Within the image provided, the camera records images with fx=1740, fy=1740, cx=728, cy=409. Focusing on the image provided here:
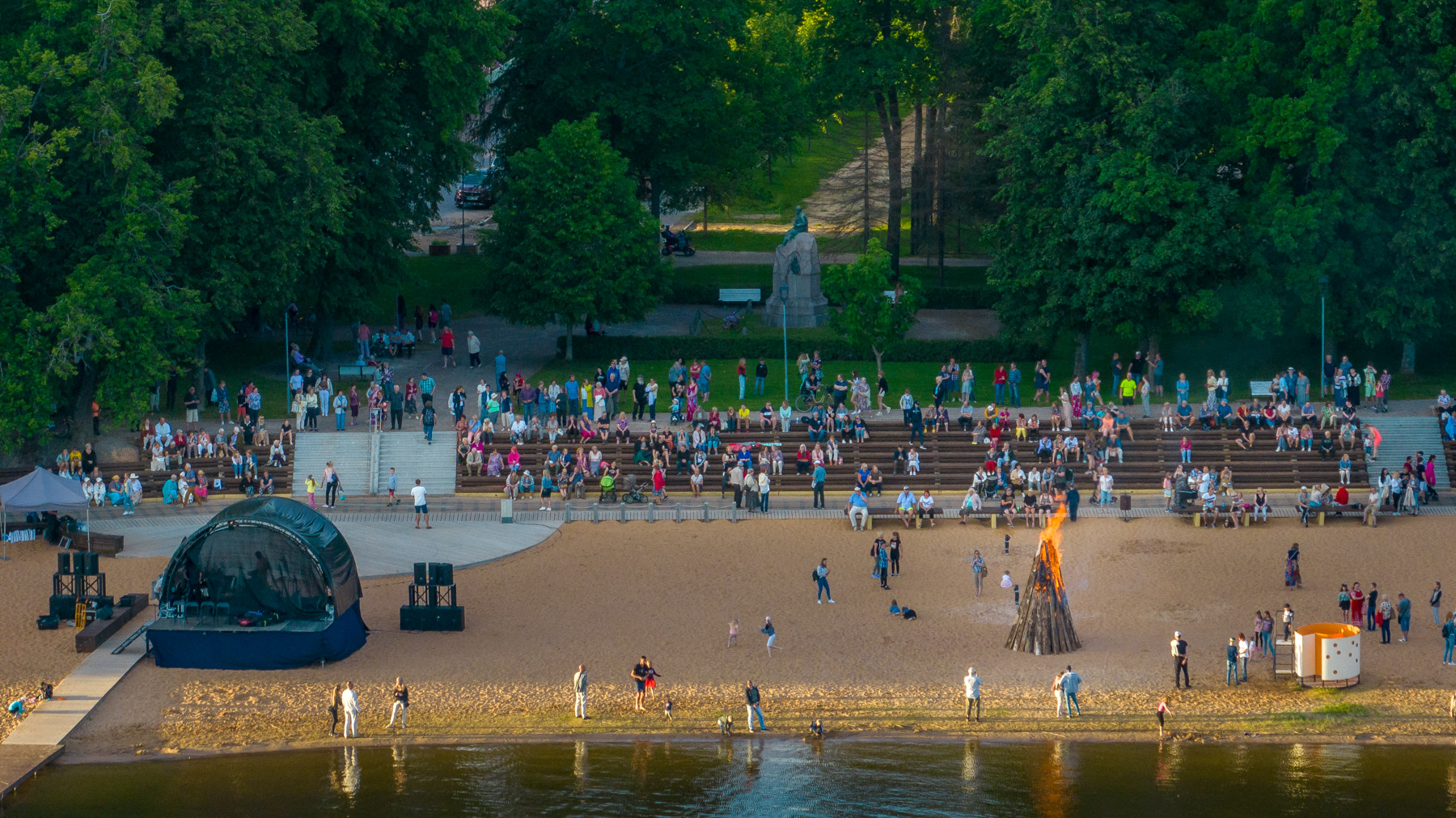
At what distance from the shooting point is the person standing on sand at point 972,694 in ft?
115

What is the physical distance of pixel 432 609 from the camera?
39781 millimetres

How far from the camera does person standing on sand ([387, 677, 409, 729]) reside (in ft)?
115

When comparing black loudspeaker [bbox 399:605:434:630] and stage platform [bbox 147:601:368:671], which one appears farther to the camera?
black loudspeaker [bbox 399:605:434:630]

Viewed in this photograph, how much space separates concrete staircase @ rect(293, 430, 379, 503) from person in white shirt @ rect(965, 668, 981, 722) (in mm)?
21414

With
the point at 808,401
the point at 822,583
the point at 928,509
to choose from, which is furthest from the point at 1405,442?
the point at 822,583

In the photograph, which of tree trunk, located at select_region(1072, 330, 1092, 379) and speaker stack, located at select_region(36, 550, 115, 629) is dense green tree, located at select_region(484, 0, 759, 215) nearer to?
tree trunk, located at select_region(1072, 330, 1092, 379)

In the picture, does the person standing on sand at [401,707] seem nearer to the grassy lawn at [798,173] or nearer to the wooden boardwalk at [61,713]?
the wooden boardwalk at [61,713]

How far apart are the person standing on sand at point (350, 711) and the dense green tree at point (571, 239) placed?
84.7 ft

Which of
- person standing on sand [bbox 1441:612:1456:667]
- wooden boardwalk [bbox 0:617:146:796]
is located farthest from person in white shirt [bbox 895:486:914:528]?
wooden boardwalk [bbox 0:617:146:796]

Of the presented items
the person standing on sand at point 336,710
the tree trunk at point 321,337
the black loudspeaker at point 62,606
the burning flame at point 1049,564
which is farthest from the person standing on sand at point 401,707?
the tree trunk at point 321,337

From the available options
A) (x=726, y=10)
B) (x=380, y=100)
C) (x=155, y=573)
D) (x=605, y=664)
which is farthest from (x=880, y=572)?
(x=726, y=10)

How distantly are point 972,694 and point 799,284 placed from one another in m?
33.0

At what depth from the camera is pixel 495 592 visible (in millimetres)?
42469

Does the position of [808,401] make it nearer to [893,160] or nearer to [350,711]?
[893,160]
